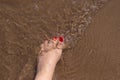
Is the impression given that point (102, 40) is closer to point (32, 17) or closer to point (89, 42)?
point (89, 42)

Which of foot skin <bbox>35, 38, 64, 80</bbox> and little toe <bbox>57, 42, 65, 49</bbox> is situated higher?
little toe <bbox>57, 42, 65, 49</bbox>

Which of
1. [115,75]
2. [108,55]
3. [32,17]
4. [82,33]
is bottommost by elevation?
[115,75]

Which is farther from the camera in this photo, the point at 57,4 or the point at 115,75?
the point at 57,4

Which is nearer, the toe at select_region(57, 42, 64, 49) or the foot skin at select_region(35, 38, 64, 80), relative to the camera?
the foot skin at select_region(35, 38, 64, 80)

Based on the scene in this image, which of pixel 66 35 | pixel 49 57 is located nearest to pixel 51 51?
pixel 49 57

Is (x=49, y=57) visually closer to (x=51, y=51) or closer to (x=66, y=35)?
(x=51, y=51)

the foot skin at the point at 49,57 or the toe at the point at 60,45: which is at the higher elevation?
the toe at the point at 60,45

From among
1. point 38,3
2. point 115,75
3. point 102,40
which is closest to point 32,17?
point 38,3
